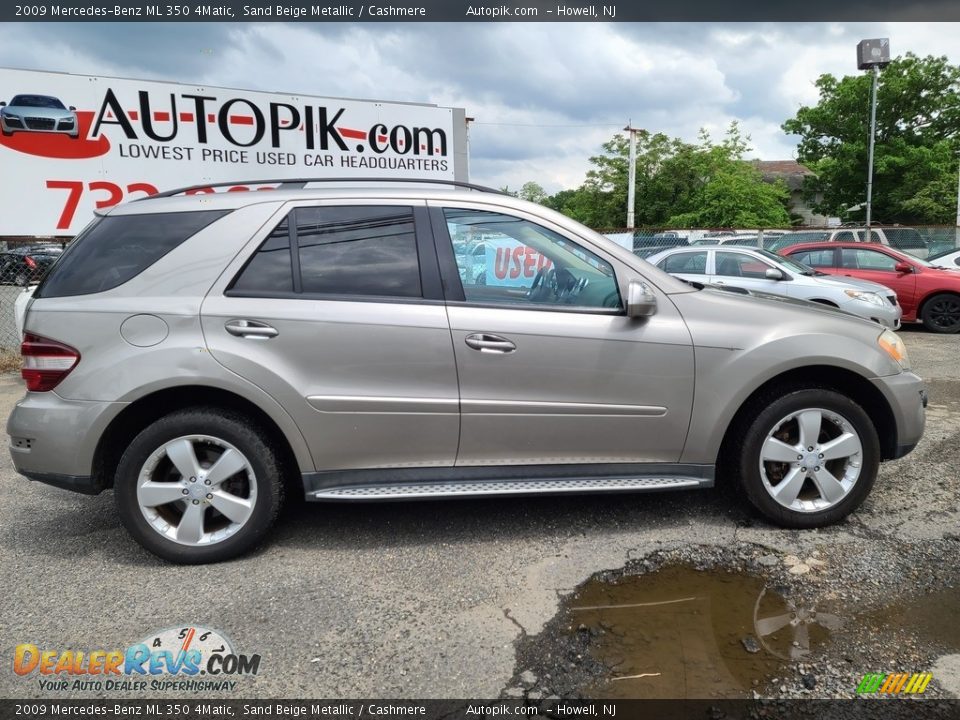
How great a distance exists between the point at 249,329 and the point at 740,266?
7.84m

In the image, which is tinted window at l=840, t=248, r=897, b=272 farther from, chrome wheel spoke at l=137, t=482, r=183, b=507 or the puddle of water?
chrome wheel spoke at l=137, t=482, r=183, b=507

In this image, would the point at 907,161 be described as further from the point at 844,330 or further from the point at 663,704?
the point at 663,704

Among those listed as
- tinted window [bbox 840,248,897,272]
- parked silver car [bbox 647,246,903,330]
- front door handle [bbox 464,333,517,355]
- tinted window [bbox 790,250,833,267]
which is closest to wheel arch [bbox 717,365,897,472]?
front door handle [bbox 464,333,517,355]

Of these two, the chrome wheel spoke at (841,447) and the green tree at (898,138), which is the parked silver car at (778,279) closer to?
the chrome wheel spoke at (841,447)

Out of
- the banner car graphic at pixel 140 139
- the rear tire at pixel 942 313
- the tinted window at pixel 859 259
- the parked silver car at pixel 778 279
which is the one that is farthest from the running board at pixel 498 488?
the rear tire at pixel 942 313

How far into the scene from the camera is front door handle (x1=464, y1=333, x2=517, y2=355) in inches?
121

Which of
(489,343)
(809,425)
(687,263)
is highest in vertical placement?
(687,263)

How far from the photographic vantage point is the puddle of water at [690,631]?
2283 mm

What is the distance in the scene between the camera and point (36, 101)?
23.5 feet

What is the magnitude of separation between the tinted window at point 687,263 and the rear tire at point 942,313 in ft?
13.6

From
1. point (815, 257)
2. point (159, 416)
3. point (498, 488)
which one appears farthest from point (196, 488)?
point (815, 257)

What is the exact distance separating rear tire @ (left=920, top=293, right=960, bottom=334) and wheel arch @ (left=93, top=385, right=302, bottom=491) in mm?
11016

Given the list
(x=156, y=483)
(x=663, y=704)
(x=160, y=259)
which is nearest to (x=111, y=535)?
(x=156, y=483)

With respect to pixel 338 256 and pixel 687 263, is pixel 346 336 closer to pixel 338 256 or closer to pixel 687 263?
pixel 338 256
